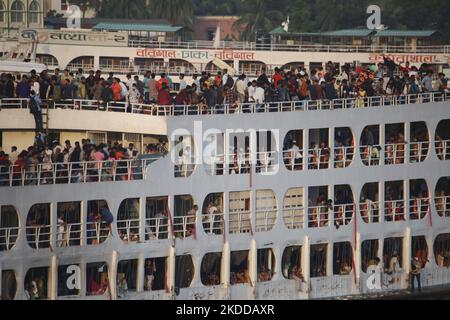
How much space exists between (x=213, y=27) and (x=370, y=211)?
52507 millimetres

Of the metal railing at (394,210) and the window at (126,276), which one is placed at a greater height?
the metal railing at (394,210)

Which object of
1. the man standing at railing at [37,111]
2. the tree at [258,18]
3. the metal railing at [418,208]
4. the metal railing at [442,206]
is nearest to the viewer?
the man standing at railing at [37,111]

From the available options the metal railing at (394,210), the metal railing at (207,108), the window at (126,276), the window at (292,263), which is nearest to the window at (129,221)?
the window at (126,276)

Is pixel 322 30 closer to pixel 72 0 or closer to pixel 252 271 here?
pixel 72 0

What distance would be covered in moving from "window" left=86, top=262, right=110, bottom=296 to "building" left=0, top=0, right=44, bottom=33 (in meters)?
22.0

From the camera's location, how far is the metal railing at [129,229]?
1782 inches

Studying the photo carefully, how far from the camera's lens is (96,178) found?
148 feet

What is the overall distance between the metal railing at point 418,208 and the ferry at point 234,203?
3 centimetres

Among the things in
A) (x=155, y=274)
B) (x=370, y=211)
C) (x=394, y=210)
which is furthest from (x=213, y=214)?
(x=394, y=210)

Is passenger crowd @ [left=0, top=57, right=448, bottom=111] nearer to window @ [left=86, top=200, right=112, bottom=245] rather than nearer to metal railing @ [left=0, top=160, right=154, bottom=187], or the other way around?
metal railing @ [left=0, top=160, right=154, bottom=187]

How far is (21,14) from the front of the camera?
6681cm

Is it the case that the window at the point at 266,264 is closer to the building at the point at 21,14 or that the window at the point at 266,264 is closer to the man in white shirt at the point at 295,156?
the man in white shirt at the point at 295,156

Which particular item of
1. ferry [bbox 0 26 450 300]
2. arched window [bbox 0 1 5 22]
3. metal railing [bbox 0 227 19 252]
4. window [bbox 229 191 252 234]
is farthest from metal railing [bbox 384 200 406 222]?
arched window [bbox 0 1 5 22]

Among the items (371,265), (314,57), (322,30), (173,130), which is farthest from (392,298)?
(322,30)
